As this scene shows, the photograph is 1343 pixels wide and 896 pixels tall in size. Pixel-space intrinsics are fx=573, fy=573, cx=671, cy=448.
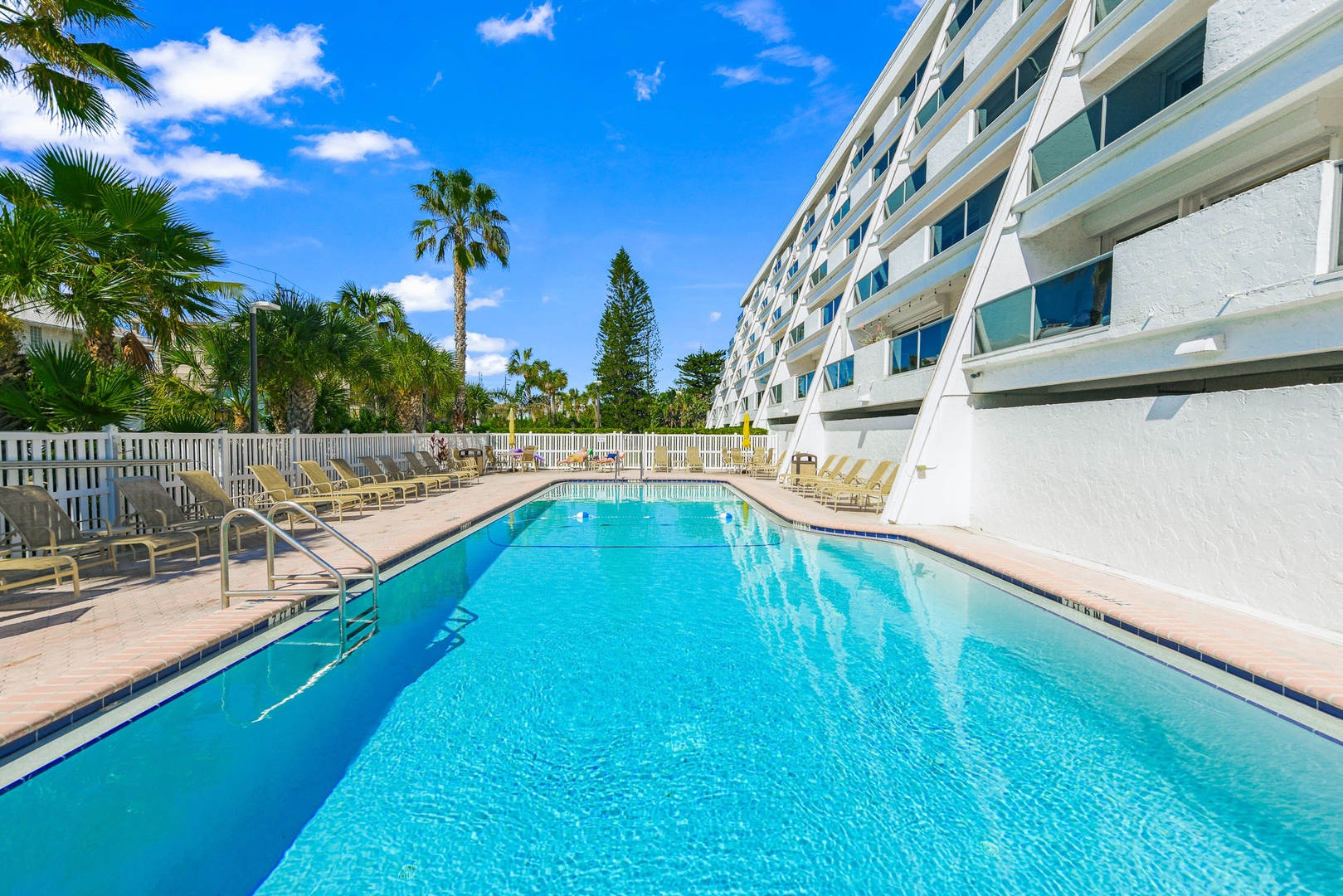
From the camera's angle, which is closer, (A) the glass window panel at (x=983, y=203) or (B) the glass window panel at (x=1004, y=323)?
(B) the glass window panel at (x=1004, y=323)

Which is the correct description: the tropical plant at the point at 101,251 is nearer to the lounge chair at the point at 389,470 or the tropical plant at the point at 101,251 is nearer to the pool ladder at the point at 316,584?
the pool ladder at the point at 316,584

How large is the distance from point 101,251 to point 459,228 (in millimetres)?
17509

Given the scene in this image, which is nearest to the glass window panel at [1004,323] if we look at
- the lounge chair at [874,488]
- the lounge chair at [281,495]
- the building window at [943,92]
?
the lounge chair at [874,488]

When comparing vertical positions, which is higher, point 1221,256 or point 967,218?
point 967,218

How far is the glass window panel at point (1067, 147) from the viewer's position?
7742 millimetres

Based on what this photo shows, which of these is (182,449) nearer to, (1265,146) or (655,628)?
(655,628)

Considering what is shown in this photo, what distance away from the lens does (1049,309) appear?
7.85 metres

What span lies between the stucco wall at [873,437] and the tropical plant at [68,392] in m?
12.6

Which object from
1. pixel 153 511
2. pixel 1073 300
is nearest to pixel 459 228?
pixel 153 511

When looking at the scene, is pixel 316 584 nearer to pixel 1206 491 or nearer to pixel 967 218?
pixel 1206 491

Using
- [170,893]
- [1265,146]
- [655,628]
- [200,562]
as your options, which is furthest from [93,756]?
[1265,146]

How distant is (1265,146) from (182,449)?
1406 cm

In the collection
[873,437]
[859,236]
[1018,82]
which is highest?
[859,236]

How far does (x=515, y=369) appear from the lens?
56156mm
